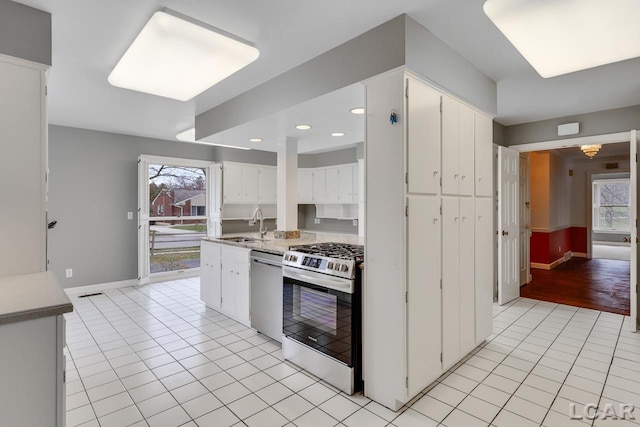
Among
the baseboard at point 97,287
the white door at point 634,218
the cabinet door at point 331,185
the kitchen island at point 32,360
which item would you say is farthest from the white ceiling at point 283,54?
the baseboard at point 97,287

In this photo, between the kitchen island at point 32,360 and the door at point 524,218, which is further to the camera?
the door at point 524,218

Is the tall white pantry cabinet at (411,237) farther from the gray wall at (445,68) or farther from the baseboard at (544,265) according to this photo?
the baseboard at (544,265)

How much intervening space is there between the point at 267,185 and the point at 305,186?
0.82 metres

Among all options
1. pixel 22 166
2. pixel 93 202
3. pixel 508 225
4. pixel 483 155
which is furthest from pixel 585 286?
pixel 93 202

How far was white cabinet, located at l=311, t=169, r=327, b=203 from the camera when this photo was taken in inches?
269

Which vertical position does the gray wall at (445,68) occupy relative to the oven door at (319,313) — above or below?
above

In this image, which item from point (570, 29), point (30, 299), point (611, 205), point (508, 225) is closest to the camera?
point (30, 299)

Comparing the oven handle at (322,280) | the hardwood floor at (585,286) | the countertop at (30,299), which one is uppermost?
the countertop at (30,299)

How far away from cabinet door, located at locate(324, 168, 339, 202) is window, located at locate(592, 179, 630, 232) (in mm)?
8917

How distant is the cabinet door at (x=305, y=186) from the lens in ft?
23.3

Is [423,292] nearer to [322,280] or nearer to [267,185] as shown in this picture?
[322,280]

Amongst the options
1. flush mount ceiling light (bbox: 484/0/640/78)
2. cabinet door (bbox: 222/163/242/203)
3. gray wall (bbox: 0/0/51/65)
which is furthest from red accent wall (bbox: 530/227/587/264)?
gray wall (bbox: 0/0/51/65)

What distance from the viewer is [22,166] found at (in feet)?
6.36

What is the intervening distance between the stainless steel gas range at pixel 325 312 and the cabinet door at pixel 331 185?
12.1 feet
